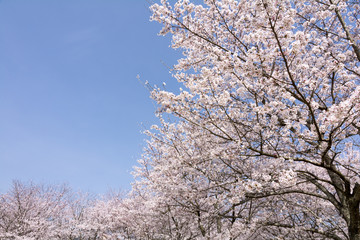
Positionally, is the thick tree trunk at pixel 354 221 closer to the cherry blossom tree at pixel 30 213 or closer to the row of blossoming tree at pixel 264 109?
the row of blossoming tree at pixel 264 109

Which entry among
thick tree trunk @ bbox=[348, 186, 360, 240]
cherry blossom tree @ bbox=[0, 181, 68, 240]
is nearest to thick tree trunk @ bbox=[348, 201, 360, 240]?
thick tree trunk @ bbox=[348, 186, 360, 240]

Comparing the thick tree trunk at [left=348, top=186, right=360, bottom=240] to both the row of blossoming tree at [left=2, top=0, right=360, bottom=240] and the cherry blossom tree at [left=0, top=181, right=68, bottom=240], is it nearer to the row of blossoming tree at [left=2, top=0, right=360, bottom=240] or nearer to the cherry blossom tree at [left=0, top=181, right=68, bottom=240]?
the row of blossoming tree at [left=2, top=0, right=360, bottom=240]

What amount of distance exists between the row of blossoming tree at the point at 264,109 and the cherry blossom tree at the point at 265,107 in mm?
28

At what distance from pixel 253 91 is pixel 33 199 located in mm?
25426

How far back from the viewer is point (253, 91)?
4.40 metres

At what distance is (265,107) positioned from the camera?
13.4 feet

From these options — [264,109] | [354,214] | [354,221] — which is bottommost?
[354,221]

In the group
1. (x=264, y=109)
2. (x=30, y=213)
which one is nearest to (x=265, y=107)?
(x=264, y=109)

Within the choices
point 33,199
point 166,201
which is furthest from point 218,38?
point 33,199

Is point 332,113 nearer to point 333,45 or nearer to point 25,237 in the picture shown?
point 333,45

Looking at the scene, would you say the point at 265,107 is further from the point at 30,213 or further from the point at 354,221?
the point at 30,213

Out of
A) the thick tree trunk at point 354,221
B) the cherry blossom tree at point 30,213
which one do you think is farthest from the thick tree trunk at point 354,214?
the cherry blossom tree at point 30,213

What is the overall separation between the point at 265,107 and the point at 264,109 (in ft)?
0.14

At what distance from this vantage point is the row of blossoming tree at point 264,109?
394 centimetres
